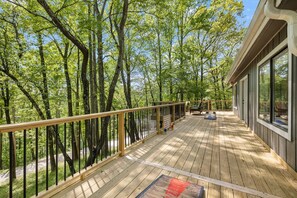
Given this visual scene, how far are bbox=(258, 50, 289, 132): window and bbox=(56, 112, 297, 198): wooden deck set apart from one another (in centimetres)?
75

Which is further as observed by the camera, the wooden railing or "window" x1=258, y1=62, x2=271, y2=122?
"window" x1=258, y1=62, x2=271, y2=122

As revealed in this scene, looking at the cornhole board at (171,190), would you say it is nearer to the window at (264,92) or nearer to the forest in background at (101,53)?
the forest in background at (101,53)

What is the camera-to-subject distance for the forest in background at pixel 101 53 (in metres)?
5.11

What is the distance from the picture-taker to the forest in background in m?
5.11

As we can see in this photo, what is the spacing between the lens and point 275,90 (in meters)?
3.36

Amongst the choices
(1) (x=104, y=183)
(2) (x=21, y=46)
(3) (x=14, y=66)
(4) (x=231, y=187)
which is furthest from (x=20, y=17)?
(4) (x=231, y=187)

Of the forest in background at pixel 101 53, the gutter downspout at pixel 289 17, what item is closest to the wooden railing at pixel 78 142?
the forest in background at pixel 101 53

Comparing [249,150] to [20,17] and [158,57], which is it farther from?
[158,57]

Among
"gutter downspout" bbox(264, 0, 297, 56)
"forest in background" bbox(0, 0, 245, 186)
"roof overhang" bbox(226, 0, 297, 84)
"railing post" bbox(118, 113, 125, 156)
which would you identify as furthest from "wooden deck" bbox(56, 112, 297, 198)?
"roof overhang" bbox(226, 0, 297, 84)

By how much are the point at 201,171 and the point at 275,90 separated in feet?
7.40

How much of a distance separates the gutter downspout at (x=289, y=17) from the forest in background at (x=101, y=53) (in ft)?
9.56

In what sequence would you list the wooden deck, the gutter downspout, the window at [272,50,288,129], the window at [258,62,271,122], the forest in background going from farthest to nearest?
the forest in background, the window at [258,62,271,122], the window at [272,50,288,129], the wooden deck, the gutter downspout

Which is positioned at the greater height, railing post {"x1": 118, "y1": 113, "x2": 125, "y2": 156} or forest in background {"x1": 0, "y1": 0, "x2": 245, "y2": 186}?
forest in background {"x1": 0, "y1": 0, "x2": 245, "y2": 186}

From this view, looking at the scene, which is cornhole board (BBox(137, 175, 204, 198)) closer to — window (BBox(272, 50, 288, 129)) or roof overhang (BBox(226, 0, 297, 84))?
window (BBox(272, 50, 288, 129))
